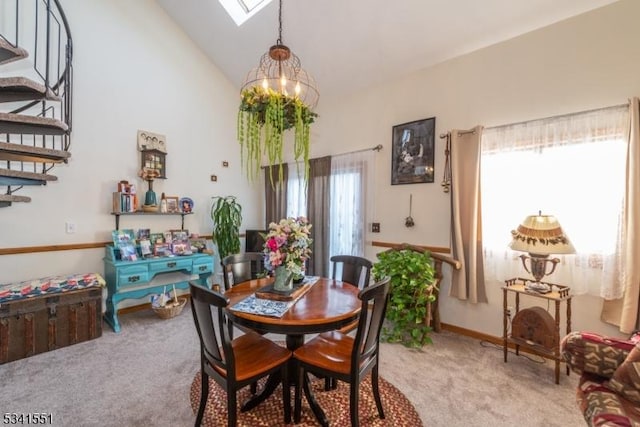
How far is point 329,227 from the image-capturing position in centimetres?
407

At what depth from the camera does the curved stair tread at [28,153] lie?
201cm

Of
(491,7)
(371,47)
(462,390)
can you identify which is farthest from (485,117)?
(462,390)

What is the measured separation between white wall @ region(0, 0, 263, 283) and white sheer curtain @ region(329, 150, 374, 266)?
74.6 inches

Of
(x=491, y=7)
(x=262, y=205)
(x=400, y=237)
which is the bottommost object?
(x=400, y=237)

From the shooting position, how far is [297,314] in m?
1.69

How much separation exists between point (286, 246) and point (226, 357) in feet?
2.45

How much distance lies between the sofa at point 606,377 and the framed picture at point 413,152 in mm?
2036

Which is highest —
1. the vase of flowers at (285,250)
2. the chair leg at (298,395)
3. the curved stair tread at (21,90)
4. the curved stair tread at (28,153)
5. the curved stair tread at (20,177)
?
the curved stair tread at (21,90)

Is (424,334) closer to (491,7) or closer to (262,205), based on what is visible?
(491,7)

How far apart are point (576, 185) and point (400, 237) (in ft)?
5.53

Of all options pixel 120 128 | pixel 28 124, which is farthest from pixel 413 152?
pixel 120 128

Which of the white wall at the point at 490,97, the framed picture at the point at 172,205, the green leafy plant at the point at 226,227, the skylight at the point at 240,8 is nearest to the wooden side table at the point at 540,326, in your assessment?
the white wall at the point at 490,97

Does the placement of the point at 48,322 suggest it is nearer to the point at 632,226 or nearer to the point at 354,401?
the point at 354,401

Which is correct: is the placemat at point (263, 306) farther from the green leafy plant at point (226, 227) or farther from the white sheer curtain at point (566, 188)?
the green leafy plant at point (226, 227)
